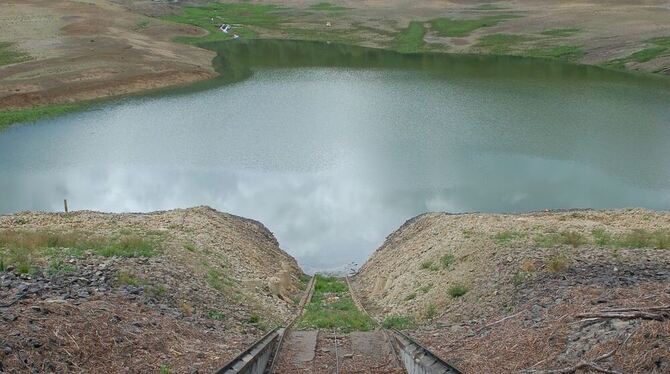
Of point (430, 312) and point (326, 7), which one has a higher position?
point (326, 7)

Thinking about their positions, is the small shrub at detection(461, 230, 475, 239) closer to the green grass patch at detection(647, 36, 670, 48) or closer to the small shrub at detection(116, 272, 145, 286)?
the small shrub at detection(116, 272, 145, 286)

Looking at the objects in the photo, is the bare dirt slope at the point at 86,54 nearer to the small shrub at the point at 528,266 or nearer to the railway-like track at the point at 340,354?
the railway-like track at the point at 340,354

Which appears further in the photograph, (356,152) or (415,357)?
(356,152)

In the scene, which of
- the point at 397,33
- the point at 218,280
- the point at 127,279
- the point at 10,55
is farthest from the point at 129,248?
the point at 397,33

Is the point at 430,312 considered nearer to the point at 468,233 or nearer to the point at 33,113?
the point at 468,233

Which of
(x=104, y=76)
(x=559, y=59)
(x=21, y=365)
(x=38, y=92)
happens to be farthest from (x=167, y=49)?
(x=21, y=365)

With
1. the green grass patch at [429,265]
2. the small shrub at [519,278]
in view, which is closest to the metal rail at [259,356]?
the green grass patch at [429,265]
